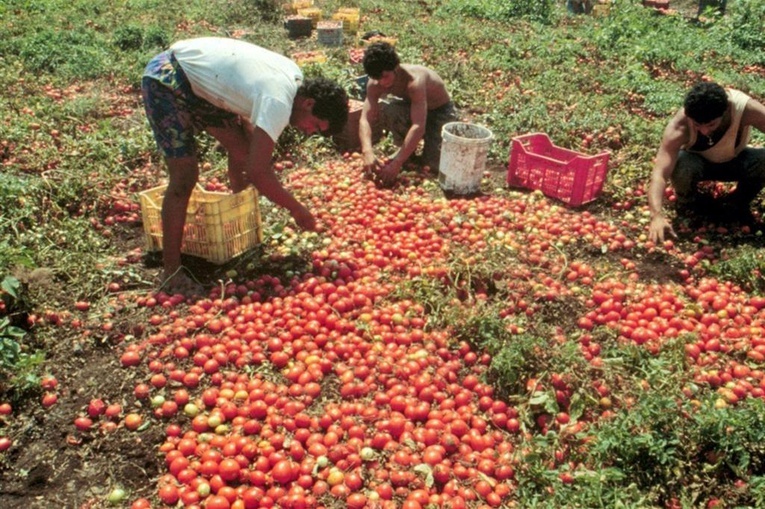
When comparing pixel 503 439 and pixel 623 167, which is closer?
pixel 503 439

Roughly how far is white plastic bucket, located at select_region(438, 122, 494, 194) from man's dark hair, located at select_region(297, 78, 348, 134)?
6.78 ft

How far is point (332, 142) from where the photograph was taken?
23.9 ft

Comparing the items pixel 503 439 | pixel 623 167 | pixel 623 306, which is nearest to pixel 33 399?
pixel 503 439

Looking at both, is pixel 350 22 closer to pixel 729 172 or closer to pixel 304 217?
pixel 729 172

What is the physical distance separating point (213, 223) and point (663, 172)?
3.85m

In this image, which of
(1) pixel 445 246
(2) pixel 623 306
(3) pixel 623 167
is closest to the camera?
(2) pixel 623 306

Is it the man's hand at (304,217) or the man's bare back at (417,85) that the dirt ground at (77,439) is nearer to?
the man's hand at (304,217)

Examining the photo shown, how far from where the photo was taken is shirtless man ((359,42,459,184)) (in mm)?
5773

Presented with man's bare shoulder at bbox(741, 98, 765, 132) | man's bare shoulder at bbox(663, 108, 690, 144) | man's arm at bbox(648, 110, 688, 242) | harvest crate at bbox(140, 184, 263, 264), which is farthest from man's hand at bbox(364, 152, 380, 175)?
man's bare shoulder at bbox(741, 98, 765, 132)

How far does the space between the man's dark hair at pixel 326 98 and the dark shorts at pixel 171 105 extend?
0.79 m

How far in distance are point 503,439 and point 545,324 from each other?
3.31 feet

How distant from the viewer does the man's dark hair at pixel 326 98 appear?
3932 mm

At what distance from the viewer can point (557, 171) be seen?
591 cm

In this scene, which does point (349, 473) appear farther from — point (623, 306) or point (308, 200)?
point (308, 200)
